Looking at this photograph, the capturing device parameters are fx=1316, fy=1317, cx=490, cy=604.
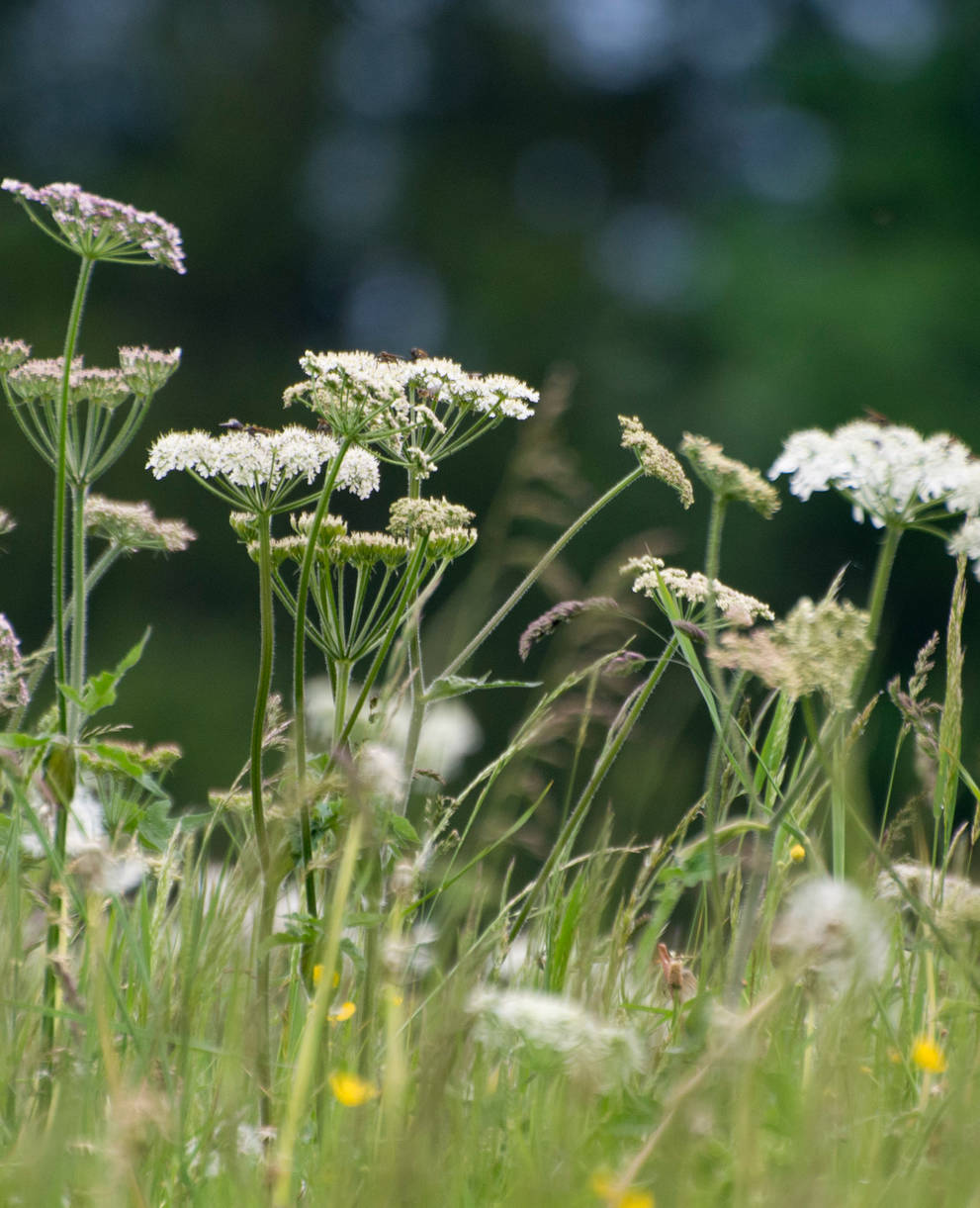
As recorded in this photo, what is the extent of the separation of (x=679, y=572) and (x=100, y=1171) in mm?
956

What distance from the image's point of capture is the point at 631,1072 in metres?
1.13

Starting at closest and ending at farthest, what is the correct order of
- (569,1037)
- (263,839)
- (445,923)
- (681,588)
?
(569,1037), (445,923), (263,839), (681,588)

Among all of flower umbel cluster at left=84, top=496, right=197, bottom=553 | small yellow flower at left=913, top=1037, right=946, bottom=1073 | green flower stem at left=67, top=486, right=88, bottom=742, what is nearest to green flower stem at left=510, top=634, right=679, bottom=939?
small yellow flower at left=913, top=1037, right=946, bottom=1073

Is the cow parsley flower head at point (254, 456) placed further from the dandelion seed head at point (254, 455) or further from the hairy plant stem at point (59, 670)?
the hairy plant stem at point (59, 670)

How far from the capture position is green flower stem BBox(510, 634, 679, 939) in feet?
4.99

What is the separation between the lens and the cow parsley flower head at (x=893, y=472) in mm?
1187

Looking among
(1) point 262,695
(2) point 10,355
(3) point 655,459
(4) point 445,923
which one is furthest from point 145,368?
(4) point 445,923

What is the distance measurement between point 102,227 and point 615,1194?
4.22 feet

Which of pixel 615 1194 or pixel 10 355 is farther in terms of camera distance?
pixel 10 355

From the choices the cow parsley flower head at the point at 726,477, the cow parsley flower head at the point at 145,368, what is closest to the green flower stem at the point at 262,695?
the cow parsley flower head at the point at 145,368

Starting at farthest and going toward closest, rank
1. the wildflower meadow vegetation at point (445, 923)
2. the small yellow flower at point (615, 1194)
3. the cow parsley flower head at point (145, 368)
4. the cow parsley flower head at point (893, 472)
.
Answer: the cow parsley flower head at point (145, 368), the cow parsley flower head at point (893, 472), the wildflower meadow vegetation at point (445, 923), the small yellow flower at point (615, 1194)

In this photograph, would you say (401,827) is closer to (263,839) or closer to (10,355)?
(263,839)

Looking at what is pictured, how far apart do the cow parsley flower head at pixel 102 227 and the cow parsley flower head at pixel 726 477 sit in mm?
708

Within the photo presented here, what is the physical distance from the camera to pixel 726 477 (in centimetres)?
127
